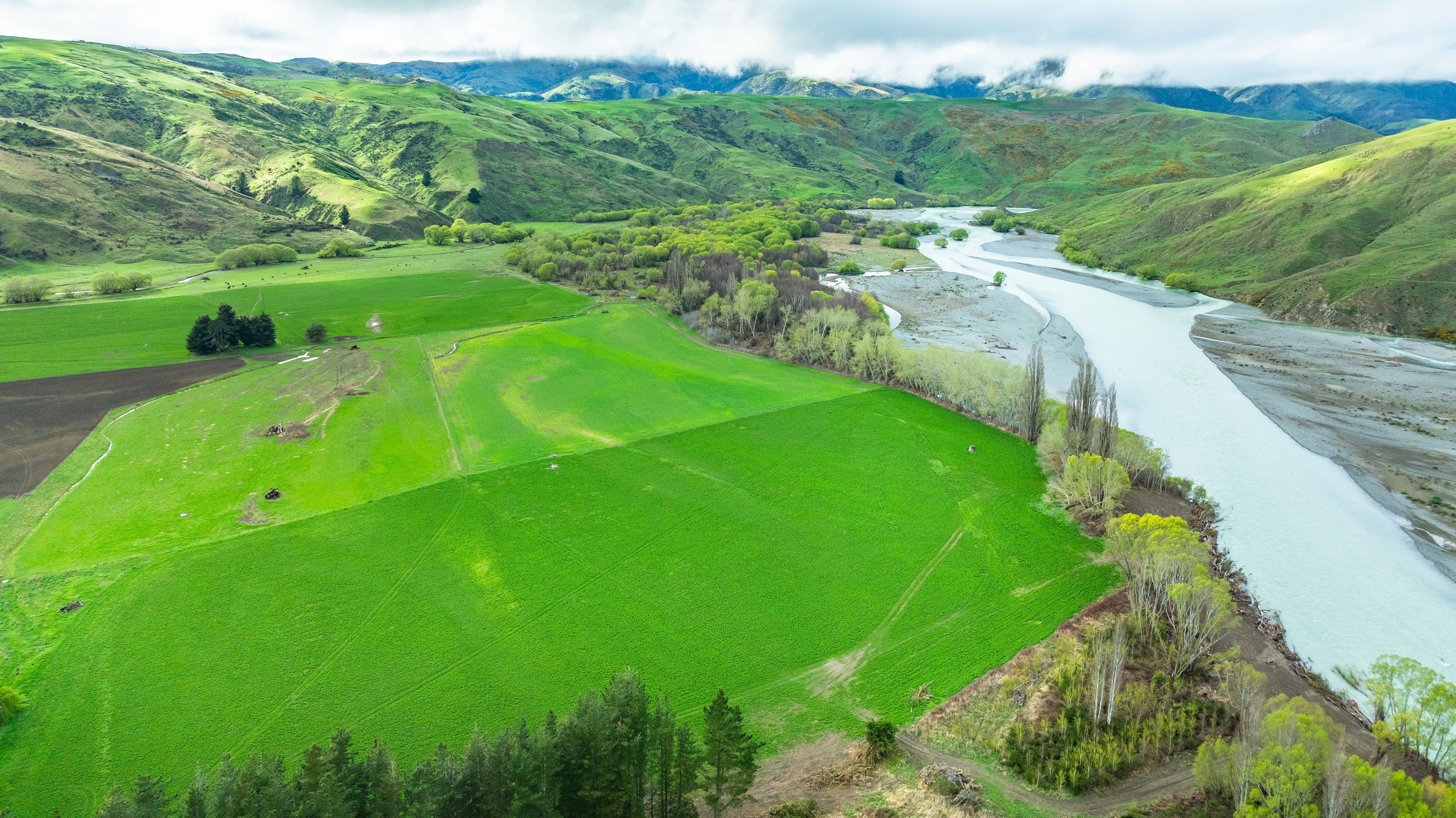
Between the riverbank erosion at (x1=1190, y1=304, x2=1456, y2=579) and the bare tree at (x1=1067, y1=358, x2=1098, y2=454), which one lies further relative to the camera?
the bare tree at (x1=1067, y1=358, x2=1098, y2=454)

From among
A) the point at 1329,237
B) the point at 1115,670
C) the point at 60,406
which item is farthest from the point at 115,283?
the point at 1329,237

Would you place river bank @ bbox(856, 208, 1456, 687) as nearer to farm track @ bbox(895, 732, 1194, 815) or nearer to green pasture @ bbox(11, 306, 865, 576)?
farm track @ bbox(895, 732, 1194, 815)

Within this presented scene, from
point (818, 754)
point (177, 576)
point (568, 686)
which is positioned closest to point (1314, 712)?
point (818, 754)

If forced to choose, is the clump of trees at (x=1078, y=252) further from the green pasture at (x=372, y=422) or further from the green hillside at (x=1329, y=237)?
the green pasture at (x=372, y=422)

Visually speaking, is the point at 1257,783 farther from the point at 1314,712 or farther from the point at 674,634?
the point at 674,634

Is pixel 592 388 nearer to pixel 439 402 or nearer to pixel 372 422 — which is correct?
pixel 439 402

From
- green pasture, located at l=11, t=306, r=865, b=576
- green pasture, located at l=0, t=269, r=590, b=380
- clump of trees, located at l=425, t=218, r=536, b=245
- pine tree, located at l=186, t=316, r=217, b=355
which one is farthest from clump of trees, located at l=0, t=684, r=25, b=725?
clump of trees, located at l=425, t=218, r=536, b=245

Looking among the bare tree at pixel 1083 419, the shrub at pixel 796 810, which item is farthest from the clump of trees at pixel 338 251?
the shrub at pixel 796 810
